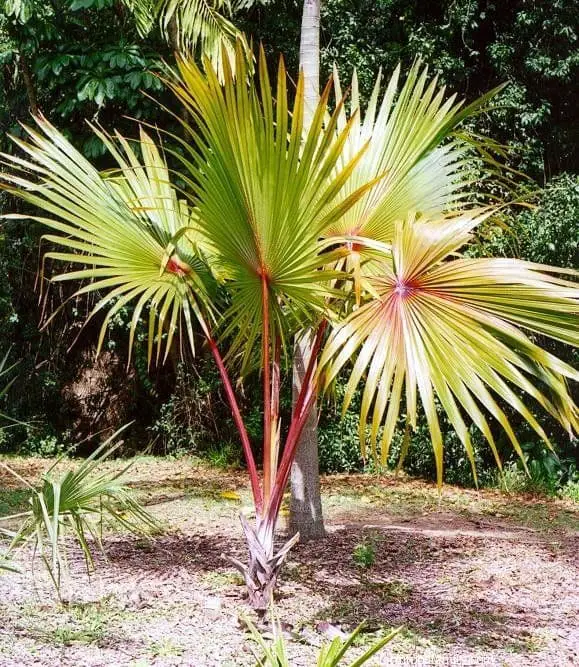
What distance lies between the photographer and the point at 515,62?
858 centimetres

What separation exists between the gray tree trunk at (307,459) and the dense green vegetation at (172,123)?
7.11 ft

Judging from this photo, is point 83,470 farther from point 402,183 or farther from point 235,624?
point 402,183

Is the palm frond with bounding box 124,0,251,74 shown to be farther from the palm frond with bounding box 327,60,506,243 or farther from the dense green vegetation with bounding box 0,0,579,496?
the palm frond with bounding box 327,60,506,243

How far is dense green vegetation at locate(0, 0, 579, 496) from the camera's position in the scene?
25.5 feet

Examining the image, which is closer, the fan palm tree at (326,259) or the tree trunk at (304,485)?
the fan palm tree at (326,259)

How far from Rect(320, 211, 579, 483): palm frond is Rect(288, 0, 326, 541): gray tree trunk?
7.48 ft

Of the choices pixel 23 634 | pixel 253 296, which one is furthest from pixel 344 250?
pixel 23 634

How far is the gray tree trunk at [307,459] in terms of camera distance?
5.24m

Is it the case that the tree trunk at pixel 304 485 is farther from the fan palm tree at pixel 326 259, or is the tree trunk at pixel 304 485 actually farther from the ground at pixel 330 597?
the fan palm tree at pixel 326 259

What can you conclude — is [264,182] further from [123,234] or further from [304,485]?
[304,485]

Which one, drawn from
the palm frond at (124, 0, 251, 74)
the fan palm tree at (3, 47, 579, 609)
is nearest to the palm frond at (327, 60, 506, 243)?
the fan palm tree at (3, 47, 579, 609)

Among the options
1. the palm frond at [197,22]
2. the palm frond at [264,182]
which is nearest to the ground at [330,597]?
the palm frond at [264,182]

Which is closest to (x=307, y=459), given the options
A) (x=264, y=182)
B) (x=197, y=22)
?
(x=264, y=182)

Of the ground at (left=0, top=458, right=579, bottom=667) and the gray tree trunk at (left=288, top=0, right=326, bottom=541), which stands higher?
the gray tree trunk at (left=288, top=0, right=326, bottom=541)
